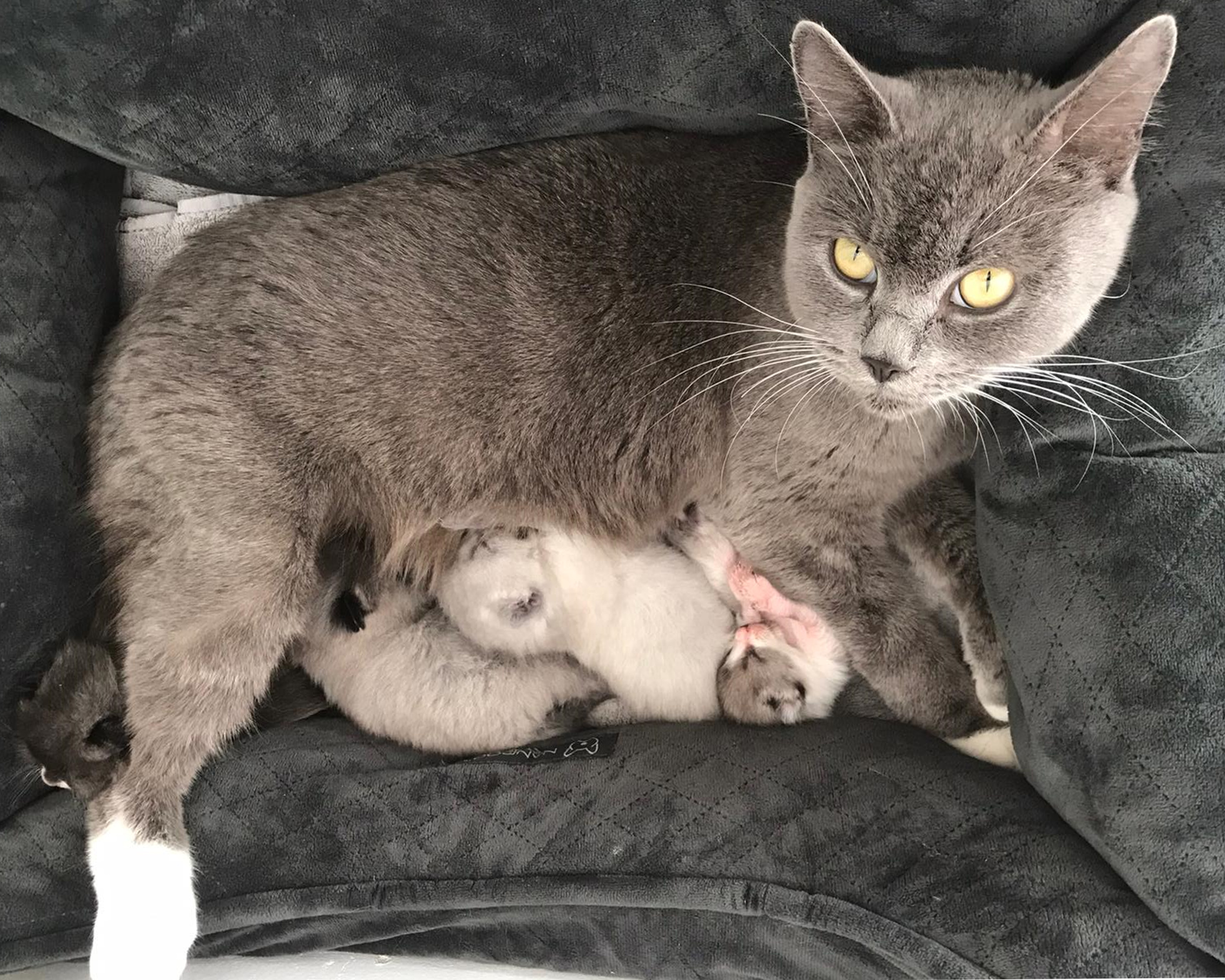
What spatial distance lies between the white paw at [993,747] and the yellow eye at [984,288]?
0.65m

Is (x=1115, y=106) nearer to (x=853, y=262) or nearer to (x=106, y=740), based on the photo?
(x=853, y=262)

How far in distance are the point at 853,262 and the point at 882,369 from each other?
14 centimetres

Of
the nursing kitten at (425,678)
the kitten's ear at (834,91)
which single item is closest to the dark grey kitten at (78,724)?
the nursing kitten at (425,678)

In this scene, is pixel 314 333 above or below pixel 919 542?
above

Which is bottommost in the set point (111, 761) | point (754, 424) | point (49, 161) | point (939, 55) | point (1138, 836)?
point (111, 761)

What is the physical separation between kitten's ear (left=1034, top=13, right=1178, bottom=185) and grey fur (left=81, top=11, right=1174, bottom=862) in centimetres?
33

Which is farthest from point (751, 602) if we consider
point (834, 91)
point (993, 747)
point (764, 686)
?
point (834, 91)

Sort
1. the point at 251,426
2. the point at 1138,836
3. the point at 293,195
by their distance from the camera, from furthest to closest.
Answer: the point at 293,195
the point at 251,426
the point at 1138,836

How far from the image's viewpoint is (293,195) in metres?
1.38

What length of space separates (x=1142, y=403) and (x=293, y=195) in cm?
121

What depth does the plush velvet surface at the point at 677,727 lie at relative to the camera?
1.09m

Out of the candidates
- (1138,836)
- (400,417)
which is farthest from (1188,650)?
(400,417)

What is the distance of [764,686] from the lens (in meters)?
1.42

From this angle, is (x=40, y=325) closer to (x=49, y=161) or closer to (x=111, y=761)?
(x=49, y=161)
